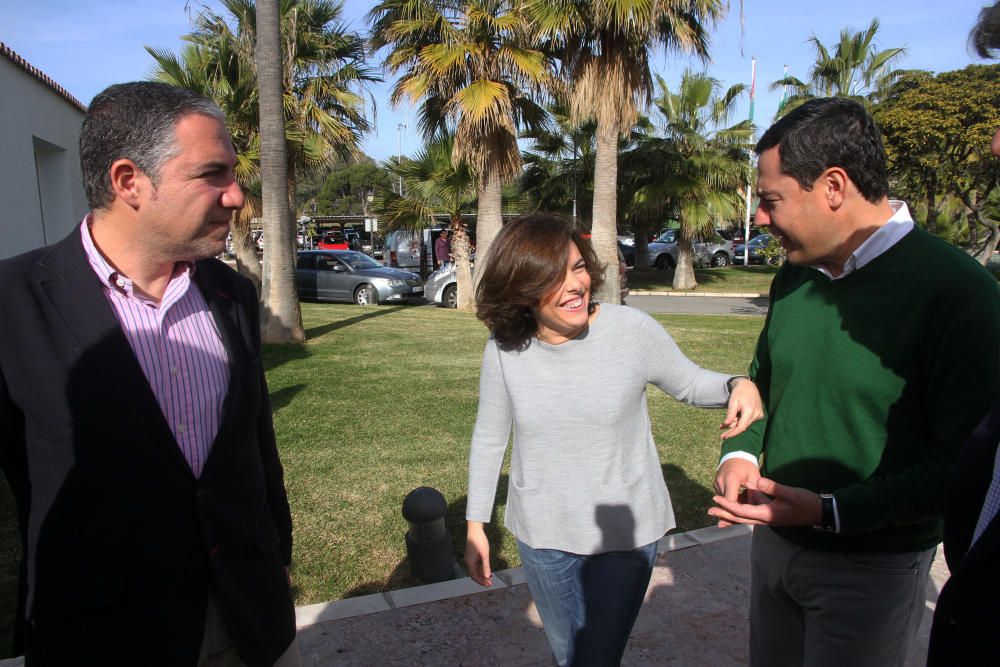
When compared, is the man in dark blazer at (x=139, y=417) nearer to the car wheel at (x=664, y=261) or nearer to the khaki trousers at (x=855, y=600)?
the khaki trousers at (x=855, y=600)

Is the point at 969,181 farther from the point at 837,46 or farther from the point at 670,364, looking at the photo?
the point at 670,364

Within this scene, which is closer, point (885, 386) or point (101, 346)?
point (101, 346)

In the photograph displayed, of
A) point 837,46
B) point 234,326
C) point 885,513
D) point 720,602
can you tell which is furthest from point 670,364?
point 837,46

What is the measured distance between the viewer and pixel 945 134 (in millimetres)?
13812

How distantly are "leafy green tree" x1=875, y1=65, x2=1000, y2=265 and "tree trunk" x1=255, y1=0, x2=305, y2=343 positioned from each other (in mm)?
11769

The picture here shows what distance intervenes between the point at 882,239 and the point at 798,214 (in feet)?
0.70

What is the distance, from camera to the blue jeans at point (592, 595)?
2.10 m

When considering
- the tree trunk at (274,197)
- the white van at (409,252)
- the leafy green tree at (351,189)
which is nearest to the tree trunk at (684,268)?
the white van at (409,252)

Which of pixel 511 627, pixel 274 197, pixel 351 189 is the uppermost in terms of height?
pixel 351 189

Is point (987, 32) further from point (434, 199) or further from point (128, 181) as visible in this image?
point (434, 199)

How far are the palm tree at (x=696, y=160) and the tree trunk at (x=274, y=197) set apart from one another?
13108 mm

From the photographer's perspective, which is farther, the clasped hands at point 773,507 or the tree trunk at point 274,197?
the tree trunk at point 274,197

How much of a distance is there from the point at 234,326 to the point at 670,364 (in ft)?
4.26

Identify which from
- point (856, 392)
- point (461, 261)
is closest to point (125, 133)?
point (856, 392)
